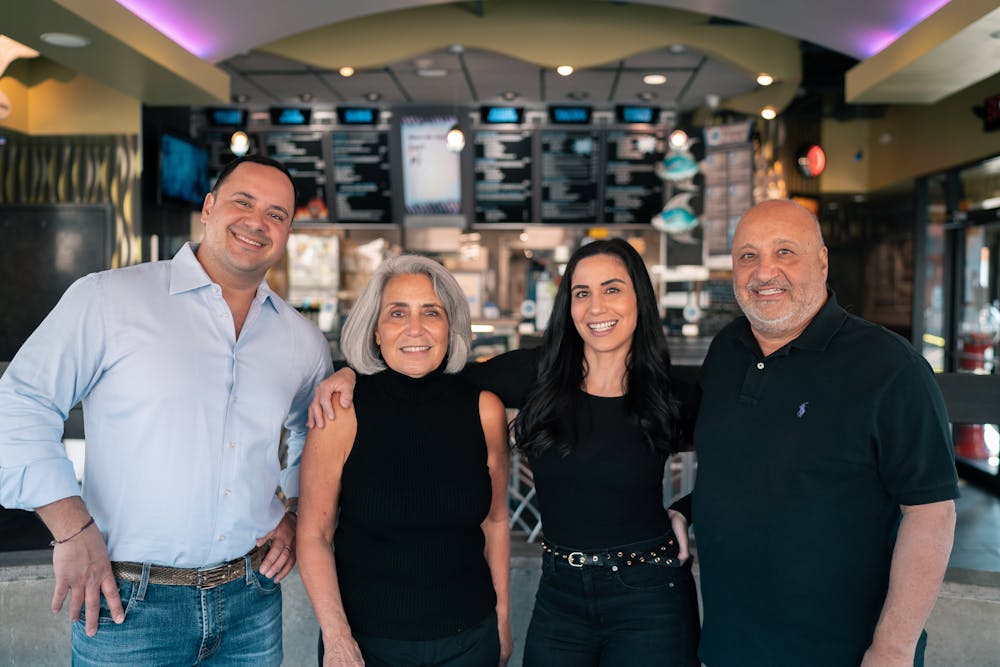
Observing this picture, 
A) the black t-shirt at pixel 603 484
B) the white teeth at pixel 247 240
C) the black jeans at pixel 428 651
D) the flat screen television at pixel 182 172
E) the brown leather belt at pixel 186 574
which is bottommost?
the black jeans at pixel 428 651

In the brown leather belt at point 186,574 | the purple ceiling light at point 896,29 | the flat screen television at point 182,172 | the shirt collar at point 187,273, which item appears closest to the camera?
the brown leather belt at point 186,574

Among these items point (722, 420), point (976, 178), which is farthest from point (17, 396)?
point (976, 178)

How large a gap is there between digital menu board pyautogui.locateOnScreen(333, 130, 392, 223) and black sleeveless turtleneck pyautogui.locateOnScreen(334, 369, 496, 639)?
201 inches

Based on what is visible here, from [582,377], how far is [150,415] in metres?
0.96

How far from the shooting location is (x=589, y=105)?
21.1ft

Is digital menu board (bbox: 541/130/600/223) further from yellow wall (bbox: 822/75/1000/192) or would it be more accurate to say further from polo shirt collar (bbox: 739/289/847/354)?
polo shirt collar (bbox: 739/289/847/354)

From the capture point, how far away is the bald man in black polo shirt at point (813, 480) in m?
1.44

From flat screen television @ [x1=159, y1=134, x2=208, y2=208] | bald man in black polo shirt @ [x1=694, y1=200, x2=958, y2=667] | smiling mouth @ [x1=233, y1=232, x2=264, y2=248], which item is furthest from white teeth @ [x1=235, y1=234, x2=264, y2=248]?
flat screen television @ [x1=159, y1=134, x2=208, y2=208]

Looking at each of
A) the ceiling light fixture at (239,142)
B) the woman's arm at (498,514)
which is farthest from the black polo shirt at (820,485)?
the ceiling light fixture at (239,142)

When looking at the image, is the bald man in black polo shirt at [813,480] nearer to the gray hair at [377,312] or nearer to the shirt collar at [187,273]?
the gray hair at [377,312]

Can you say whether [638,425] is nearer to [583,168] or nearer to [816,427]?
[816,427]

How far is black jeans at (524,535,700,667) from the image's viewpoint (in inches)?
65.0

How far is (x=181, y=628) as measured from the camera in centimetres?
156

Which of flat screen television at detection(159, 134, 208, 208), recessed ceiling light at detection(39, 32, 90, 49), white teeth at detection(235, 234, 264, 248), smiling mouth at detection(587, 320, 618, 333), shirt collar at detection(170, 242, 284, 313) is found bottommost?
smiling mouth at detection(587, 320, 618, 333)
